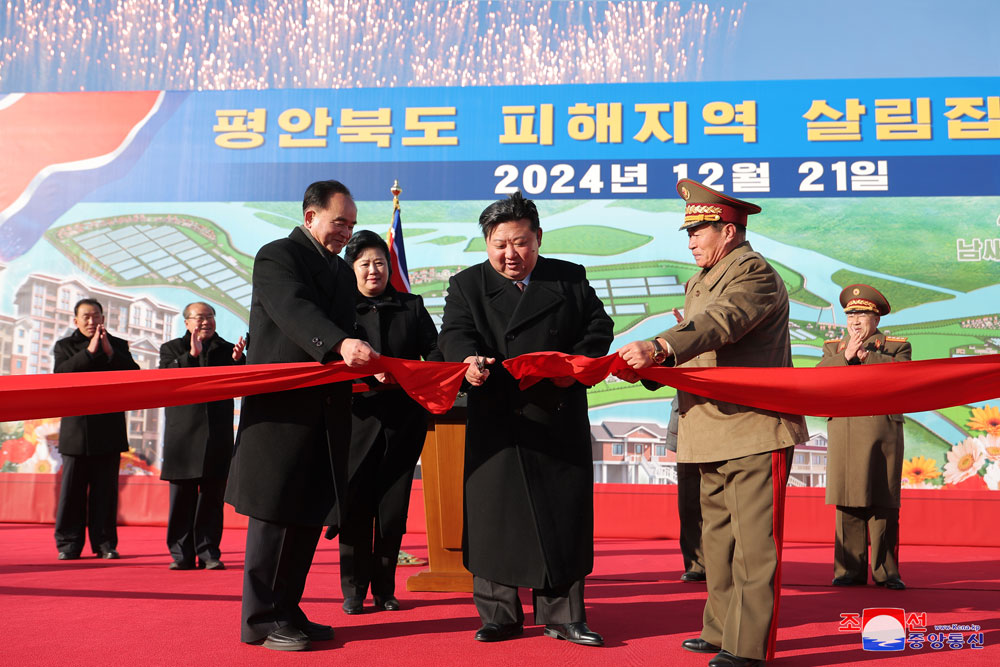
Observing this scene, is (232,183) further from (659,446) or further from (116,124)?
(659,446)

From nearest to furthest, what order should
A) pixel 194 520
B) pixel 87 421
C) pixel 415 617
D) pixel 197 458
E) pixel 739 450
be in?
pixel 739 450, pixel 415 617, pixel 197 458, pixel 194 520, pixel 87 421

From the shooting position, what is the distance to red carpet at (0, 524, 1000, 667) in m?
2.29

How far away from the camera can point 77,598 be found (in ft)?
10.4

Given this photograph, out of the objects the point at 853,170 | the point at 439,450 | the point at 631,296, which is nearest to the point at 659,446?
the point at 631,296

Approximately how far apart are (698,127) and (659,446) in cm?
252

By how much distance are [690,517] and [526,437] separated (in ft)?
6.16


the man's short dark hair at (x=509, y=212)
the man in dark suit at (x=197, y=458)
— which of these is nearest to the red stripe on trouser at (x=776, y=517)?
the man's short dark hair at (x=509, y=212)

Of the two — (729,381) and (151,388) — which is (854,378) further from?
(151,388)

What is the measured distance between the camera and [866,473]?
3.87m

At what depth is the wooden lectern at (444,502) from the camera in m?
3.30

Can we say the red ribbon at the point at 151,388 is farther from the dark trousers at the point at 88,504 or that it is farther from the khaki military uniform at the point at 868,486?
the khaki military uniform at the point at 868,486

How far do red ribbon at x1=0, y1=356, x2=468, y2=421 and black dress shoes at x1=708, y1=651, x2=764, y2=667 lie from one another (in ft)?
3.43

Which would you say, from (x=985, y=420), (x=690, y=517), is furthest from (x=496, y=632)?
(x=985, y=420)

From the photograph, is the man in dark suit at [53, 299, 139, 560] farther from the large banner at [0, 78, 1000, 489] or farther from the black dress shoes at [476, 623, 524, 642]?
the black dress shoes at [476, 623, 524, 642]
